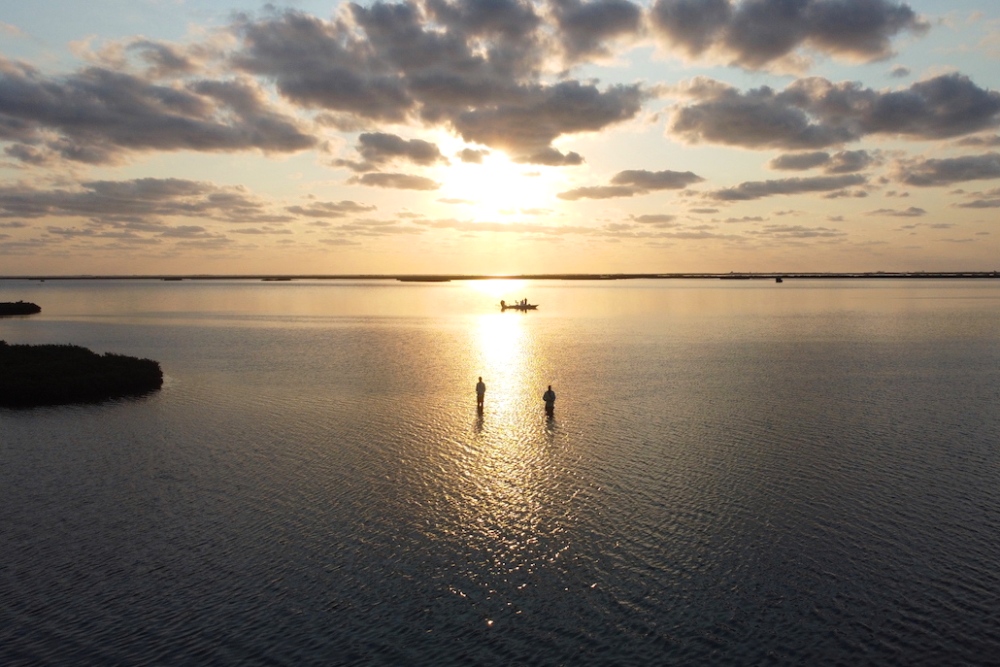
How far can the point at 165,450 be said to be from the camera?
1518 inches

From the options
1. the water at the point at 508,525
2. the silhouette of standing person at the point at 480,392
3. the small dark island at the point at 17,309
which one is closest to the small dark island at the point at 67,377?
the water at the point at 508,525

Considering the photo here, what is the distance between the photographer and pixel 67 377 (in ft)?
185

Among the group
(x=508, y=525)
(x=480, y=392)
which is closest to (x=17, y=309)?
(x=480, y=392)

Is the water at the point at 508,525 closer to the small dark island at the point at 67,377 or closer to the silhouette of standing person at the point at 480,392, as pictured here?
the silhouette of standing person at the point at 480,392

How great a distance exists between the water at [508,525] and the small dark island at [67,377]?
10.1 ft

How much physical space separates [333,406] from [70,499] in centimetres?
2226

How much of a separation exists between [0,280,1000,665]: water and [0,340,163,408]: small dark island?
10.1ft

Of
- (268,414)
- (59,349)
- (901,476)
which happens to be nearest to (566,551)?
(901,476)

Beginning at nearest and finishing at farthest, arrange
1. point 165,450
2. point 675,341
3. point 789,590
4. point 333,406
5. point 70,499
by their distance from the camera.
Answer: point 789,590 < point 70,499 < point 165,450 < point 333,406 < point 675,341

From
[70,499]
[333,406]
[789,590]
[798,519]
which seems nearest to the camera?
[789,590]

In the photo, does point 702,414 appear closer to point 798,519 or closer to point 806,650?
point 798,519

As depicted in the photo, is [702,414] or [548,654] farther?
[702,414]

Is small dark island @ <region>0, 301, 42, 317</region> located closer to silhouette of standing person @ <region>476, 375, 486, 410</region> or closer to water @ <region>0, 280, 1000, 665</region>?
water @ <region>0, 280, 1000, 665</region>

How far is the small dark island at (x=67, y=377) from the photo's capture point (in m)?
53.3
